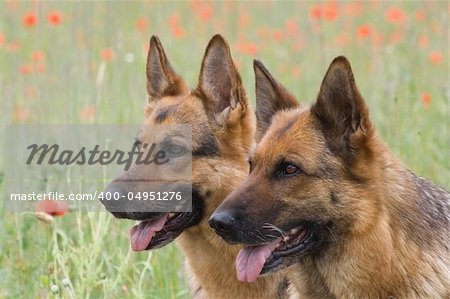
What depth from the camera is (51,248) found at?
265 inches

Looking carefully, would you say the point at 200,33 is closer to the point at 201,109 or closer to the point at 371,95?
the point at 371,95

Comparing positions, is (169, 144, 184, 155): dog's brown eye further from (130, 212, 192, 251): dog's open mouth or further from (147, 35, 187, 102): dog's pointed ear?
(147, 35, 187, 102): dog's pointed ear

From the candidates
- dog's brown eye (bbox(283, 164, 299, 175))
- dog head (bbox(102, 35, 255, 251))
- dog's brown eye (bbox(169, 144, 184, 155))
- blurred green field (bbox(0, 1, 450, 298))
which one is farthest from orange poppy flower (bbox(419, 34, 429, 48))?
dog's brown eye (bbox(283, 164, 299, 175))

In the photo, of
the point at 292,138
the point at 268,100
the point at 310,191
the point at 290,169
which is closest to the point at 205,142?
the point at 268,100

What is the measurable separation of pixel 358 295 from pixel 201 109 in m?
1.79

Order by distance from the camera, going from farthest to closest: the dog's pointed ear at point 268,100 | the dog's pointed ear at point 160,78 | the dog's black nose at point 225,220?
the dog's pointed ear at point 160,78
the dog's pointed ear at point 268,100
the dog's black nose at point 225,220

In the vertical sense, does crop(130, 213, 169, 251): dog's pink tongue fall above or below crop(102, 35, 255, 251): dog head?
below

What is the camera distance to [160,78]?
6746 millimetres

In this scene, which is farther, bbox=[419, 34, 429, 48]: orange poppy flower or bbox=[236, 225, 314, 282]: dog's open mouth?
bbox=[419, 34, 429, 48]: orange poppy flower

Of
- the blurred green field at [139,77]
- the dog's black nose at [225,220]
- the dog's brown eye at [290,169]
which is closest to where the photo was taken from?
the dog's black nose at [225,220]

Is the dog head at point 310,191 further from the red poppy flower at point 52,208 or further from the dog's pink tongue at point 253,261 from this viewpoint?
the red poppy flower at point 52,208

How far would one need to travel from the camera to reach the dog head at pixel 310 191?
5094 millimetres

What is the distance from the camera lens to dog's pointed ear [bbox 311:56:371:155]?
5.07m

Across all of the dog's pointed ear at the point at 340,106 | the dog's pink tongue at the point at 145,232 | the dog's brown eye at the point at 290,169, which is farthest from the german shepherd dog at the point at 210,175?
the dog's pointed ear at the point at 340,106
